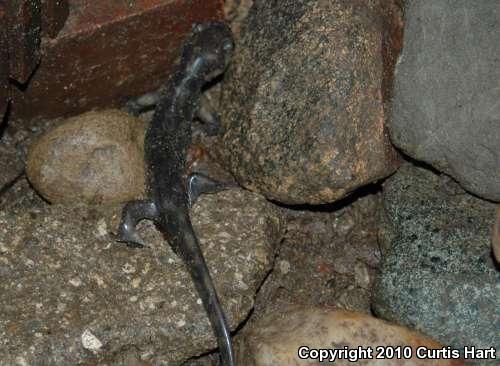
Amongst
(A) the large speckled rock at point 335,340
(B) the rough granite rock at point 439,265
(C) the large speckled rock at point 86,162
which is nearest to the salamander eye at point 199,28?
(C) the large speckled rock at point 86,162

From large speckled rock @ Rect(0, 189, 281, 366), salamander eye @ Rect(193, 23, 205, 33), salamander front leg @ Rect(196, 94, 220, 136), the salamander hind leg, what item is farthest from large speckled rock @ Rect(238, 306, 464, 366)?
salamander eye @ Rect(193, 23, 205, 33)

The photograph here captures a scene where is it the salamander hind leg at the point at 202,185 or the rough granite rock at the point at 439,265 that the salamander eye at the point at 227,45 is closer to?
the salamander hind leg at the point at 202,185

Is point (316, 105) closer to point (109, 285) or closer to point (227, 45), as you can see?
point (227, 45)

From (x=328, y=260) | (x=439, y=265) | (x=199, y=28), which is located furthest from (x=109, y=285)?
(x=199, y=28)

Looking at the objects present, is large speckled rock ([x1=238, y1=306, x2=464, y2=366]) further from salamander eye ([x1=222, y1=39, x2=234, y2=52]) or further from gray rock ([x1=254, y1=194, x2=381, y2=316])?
salamander eye ([x1=222, y1=39, x2=234, y2=52])

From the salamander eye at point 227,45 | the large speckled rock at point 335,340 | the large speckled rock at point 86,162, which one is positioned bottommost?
the large speckled rock at point 335,340

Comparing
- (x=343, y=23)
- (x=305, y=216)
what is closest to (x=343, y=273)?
(x=305, y=216)

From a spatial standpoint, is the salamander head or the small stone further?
the salamander head

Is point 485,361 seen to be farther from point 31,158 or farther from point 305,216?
point 31,158
